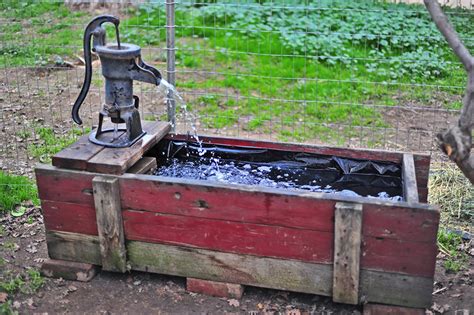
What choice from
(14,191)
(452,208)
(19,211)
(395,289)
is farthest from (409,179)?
(14,191)

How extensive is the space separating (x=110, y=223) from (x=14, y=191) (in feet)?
5.00

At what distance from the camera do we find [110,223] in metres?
3.61

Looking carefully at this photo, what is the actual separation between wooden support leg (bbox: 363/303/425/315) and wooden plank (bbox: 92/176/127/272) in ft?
4.31

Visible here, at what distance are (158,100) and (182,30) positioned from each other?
1.63 meters

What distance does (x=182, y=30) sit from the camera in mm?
7977

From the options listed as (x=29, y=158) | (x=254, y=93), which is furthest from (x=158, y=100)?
(x=29, y=158)

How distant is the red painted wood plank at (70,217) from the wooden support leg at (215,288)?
594 mm

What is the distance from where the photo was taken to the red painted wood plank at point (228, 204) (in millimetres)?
3324

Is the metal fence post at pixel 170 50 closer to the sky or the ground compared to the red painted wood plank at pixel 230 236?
closer to the sky

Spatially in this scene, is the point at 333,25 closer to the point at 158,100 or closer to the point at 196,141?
the point at 158,100

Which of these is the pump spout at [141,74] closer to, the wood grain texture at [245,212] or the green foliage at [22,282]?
the wood grain texture at [245,212]

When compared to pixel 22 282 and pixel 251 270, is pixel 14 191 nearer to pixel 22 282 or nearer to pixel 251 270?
pixel 22 282

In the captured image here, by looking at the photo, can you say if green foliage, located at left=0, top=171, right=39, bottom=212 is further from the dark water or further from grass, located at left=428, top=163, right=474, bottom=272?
grass, located at left=428, top=163, right=474, bottom=272

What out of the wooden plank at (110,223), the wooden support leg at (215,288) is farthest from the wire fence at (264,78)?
the wooden support leg at (215,288)
